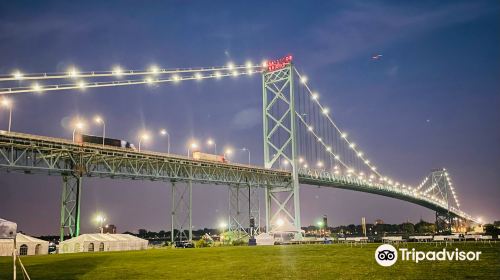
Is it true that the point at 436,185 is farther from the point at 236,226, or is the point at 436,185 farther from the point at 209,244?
the point at 209,244

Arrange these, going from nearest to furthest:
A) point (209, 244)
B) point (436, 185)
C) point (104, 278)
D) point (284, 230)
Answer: point (104, 278) → point (209, 244) → point (284, 230) → point (436, 185)

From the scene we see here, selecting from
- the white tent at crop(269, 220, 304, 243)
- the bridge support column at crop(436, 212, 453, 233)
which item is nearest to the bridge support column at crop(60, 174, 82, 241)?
the white tent at crop(269, 220, 304, 243)

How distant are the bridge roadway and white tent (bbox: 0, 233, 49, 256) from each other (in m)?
6.64

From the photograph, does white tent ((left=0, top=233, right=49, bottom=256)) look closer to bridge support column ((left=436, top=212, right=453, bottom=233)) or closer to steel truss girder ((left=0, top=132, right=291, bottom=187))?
steel truss girder ((left=0, top=132, right=291, bottom=187))

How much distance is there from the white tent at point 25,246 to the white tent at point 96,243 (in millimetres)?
1950

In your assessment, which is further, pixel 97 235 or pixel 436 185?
pixel 436 185

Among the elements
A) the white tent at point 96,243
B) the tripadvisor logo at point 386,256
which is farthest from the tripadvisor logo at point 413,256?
the white tent at point 96,243

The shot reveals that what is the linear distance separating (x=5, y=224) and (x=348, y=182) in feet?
254

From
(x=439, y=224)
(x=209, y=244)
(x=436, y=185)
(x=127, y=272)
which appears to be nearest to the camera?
(x=127, y=272)

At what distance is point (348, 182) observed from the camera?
84.8 metres

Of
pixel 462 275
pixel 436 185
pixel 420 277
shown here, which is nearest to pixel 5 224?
pixel 420 277

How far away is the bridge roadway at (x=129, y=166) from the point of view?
1667 inches

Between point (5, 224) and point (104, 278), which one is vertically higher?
point (5, 224)

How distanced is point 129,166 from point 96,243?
A: 1377 cm
